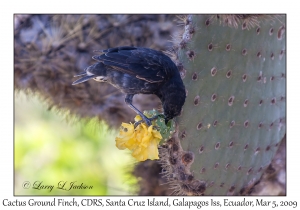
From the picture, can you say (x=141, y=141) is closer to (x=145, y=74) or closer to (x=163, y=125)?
(x=163, y=125)

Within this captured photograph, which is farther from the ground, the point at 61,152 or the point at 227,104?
the point at 227,104

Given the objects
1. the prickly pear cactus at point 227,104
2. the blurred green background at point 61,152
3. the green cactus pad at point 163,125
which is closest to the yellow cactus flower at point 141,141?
the green cactus pad at point 163,125

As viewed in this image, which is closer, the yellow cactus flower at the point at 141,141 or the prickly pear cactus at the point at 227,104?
the yellow cactus flower at the point at 141,141

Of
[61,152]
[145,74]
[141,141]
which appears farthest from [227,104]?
[61,152]

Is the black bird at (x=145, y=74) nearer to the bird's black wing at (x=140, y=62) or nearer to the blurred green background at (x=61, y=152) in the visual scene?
the bird's black wing at (x=140, y=62)

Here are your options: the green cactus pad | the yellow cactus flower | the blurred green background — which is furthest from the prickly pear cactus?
the blurred green background

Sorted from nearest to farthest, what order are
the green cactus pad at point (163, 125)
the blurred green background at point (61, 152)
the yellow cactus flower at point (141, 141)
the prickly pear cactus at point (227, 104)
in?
the yellow cactus flower at point (141, 141), the green cactus pad at point (163, 125), the prickly pear cactus at point (227, 104), the blurred green background at point (61, 152)
